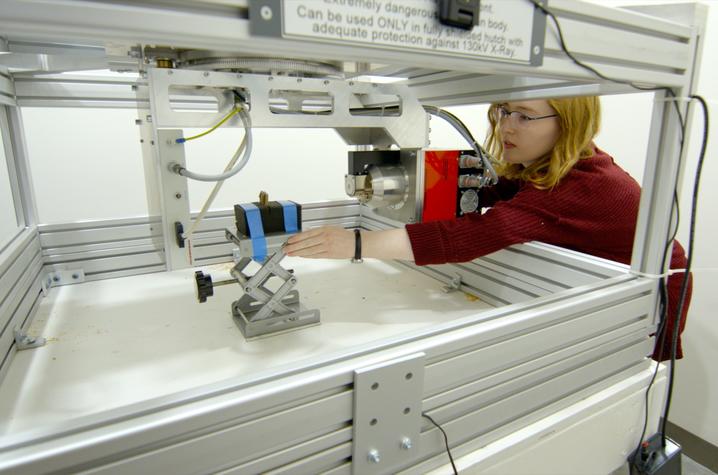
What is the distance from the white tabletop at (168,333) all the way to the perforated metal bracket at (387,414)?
80 mm

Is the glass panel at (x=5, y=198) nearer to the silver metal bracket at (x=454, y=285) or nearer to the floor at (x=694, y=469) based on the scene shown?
the silver metal bracket at (x=454, y=285)

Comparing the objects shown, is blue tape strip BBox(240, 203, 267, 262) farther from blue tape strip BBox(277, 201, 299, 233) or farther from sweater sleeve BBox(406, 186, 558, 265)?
sweater sleeve BBox(406, 186, 558, 265)

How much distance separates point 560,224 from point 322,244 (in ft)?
1.96

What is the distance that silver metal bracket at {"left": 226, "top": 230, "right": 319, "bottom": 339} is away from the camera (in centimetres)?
99

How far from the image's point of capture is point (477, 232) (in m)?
1.06

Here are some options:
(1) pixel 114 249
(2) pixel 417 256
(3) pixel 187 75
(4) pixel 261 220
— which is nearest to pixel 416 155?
(2) pixel 417 256

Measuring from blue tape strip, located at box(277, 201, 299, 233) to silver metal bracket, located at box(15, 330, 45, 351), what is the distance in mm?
596

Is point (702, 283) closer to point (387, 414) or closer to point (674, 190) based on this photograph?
point (674, 190)

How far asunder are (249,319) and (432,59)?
706mm

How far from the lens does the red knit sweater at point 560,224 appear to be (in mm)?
1068

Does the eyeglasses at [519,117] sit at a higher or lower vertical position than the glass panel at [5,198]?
higher

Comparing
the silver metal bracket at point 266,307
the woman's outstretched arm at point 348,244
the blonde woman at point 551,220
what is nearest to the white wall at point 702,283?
the blonde woman at point 551,220

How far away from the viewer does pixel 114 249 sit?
1.38 metres

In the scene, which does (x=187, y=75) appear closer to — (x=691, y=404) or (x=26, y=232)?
(x=26, y=232)
